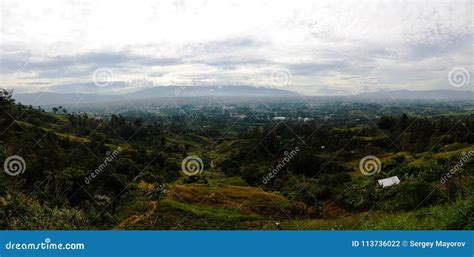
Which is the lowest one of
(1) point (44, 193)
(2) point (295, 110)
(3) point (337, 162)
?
(3) point (337, 162)

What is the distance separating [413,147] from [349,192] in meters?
18.2

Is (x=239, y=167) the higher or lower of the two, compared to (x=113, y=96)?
lower

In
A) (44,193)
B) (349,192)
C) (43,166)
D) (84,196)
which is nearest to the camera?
(44,193)

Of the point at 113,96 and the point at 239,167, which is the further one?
the point at 239,167

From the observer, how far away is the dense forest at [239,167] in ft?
33.9

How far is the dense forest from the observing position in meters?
10.3

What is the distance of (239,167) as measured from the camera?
31.4 metres

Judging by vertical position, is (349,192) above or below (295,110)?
below

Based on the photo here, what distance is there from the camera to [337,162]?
34438 mm

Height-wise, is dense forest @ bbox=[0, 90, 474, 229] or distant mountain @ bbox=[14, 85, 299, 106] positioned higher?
distant mountain @ bbox=[14, 85, 299, 106]

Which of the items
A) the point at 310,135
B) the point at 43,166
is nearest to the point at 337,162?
the point at 310,135
